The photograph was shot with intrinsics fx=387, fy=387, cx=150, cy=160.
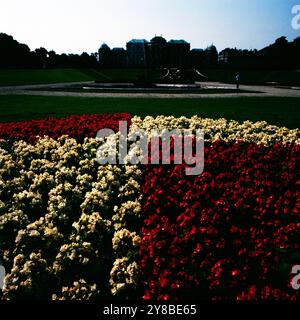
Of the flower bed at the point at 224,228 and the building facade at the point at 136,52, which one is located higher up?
the building facade at the point at 136,52

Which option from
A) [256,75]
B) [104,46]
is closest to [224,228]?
[256,75]

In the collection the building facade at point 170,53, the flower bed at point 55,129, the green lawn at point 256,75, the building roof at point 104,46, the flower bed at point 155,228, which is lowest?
the flower bed at point 155,228

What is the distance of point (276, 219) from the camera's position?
4484 millimetres

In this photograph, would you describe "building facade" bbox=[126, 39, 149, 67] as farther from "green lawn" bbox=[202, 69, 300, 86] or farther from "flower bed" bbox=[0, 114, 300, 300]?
"flower bed" bbox=[0, 114, 300, 300]

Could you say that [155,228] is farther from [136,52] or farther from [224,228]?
[136,52]

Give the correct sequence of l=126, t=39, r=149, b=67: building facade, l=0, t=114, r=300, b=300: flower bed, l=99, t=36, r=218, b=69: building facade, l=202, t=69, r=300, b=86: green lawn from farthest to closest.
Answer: l=126, t=39, r=149, b=67: building facade
l=99, t=36, r=218, b=69: building facade
l=202, t=69, r=300, b=86: green lawn
l=0, t=114, r=300, b=300: flower bed

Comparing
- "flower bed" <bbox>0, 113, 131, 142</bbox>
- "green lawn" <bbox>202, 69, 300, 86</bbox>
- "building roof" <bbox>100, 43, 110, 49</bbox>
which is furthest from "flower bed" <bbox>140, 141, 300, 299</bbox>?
"building roof" <bbox>100, 43, 110, 49</bbox>

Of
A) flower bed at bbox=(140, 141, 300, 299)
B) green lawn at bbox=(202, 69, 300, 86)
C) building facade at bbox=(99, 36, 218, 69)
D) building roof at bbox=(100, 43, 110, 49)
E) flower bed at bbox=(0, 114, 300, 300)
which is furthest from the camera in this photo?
building roof at bbox=(100, 43, 110, 49)

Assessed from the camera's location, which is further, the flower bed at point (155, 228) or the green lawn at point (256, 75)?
the green lawn at point (256, 75)

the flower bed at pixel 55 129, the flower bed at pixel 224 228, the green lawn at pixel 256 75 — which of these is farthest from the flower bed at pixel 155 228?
the green lawn at pixel 256 75

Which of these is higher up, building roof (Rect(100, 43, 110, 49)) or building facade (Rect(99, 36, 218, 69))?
building roof (Rect(100, 43, 110, 49))

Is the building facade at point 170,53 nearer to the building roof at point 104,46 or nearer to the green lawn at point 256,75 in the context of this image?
the building roof at point 104,46

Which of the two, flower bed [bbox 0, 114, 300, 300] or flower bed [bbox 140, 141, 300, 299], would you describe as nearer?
flower bed [bbox 140, 141, 300, 299]

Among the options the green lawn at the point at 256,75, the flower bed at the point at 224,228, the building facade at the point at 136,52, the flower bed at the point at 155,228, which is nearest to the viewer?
the flower bed at the point at 224,228
